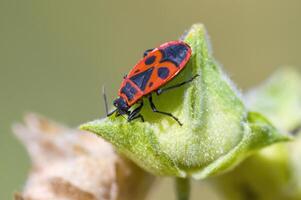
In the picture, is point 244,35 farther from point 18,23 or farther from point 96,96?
point 18,23

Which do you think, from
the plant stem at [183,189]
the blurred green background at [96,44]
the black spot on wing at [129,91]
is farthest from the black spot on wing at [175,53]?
the blurred green background at [96,44]

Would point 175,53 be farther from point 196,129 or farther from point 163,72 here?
point 196,129

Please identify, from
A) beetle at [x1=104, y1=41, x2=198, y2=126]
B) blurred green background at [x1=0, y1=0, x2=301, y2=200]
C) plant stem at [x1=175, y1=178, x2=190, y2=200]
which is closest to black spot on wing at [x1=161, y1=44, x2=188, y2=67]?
beetle at [x1=104, y1=41, x2=198, y2=126]

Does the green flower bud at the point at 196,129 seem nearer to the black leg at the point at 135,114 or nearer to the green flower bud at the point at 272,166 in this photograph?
the black leg at the point at 135,114

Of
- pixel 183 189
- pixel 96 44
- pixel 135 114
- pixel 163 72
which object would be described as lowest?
pixel 183 189

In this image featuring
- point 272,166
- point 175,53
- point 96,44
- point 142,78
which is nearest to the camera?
point 175,53

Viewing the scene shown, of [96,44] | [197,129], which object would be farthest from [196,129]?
[96,44]
